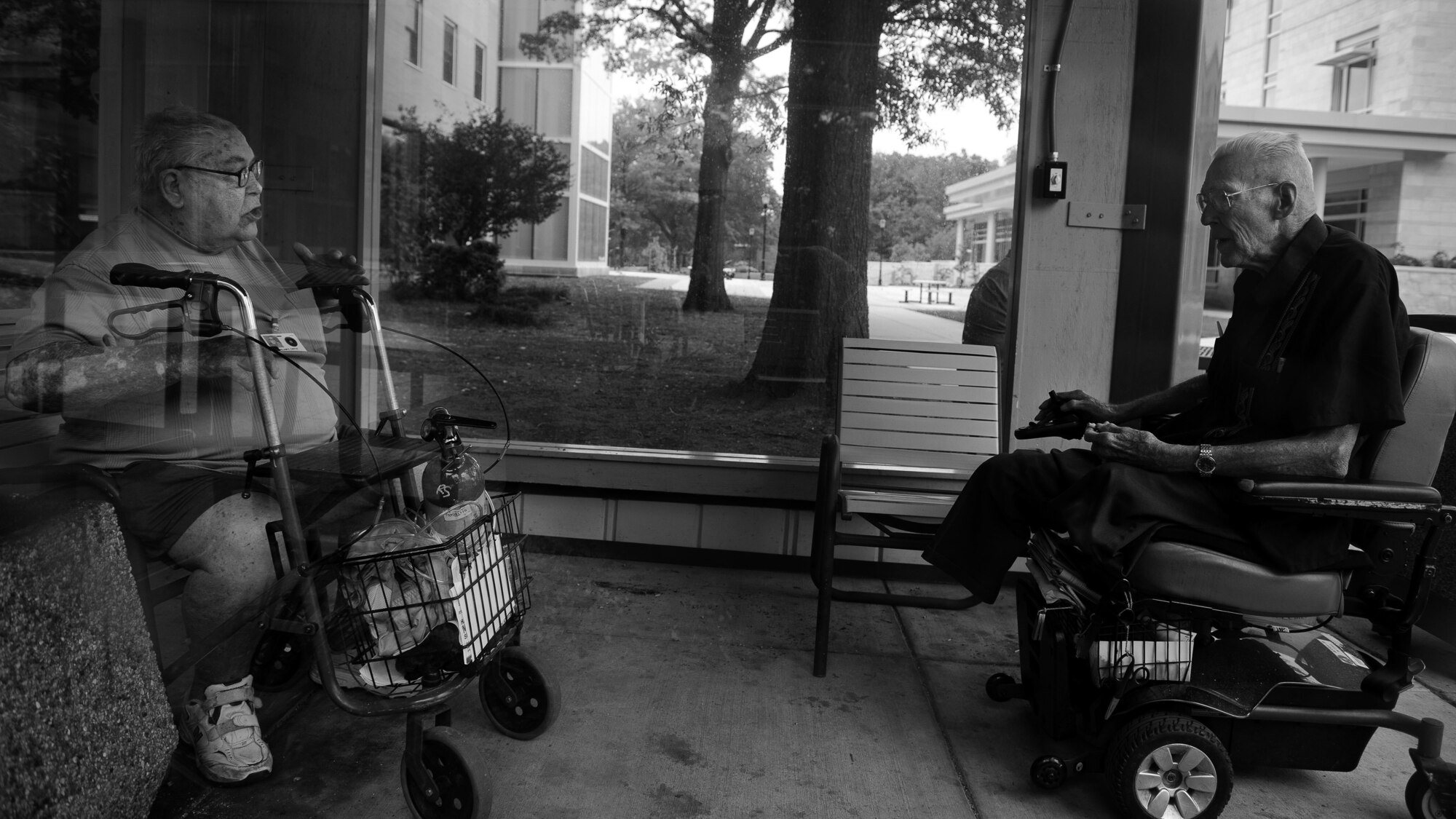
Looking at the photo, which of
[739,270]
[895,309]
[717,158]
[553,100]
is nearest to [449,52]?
[553,100]

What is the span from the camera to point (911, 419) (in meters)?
3.95

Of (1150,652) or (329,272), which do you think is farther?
(329,272)

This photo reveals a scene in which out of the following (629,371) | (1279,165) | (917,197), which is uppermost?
(917,197)

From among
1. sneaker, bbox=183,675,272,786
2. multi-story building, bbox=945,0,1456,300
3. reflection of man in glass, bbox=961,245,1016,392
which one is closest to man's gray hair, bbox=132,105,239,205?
sneaker, bbox=183,675,272,786

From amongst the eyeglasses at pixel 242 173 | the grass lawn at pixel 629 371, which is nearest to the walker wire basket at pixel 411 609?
the eyeglasses at pixel 242 173

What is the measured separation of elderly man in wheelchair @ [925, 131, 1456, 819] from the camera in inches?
94.0

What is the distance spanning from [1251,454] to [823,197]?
235 centimetres

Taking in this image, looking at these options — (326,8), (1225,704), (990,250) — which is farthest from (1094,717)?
(326,8)

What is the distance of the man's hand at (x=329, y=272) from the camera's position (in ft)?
9.12

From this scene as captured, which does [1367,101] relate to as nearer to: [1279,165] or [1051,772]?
[1279,165]

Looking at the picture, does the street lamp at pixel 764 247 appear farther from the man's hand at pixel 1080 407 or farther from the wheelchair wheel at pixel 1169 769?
the wheelchair wheel at pixel 1169 769

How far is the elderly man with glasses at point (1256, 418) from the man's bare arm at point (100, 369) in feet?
6.41

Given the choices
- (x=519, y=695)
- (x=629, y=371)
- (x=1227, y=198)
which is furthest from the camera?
(x=629, y=371)

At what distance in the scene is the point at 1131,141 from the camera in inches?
162
